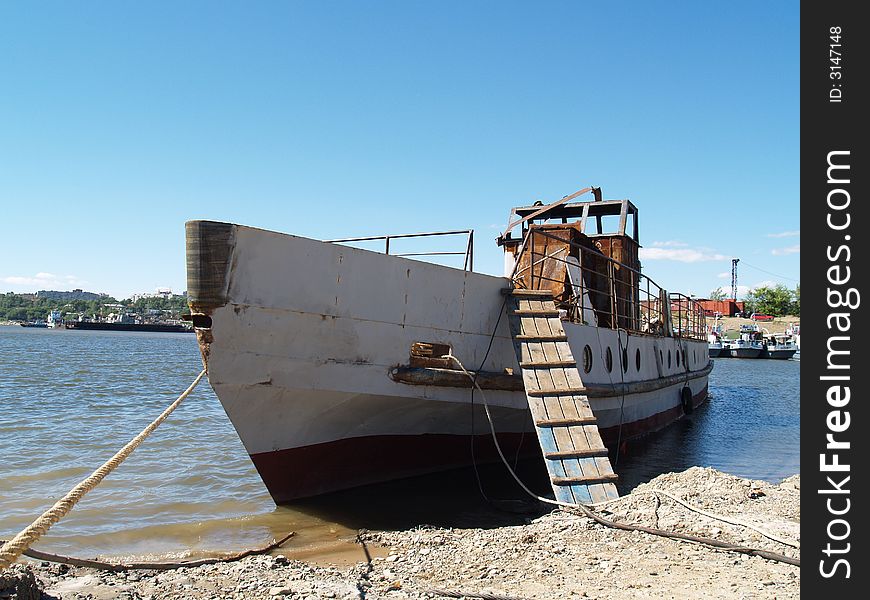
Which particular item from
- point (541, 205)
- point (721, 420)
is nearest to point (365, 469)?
point (541, 205)

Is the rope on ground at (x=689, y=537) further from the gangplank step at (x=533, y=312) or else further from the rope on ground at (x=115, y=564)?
the rope on ground at (x=115, y=564)

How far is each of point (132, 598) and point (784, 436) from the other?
47.9 ft

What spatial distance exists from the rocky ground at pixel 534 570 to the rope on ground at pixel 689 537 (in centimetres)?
4

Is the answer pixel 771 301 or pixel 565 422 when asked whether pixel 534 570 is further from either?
pixel 771 301

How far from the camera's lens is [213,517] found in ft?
23.7

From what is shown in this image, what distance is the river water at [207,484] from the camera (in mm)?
6430

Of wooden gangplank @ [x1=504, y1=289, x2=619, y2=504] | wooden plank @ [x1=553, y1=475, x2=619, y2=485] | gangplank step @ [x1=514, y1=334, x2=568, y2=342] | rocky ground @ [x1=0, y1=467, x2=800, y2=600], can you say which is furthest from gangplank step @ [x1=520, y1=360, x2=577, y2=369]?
rocky ground @ [x1=0, y1=467, x2=800, y2=600]

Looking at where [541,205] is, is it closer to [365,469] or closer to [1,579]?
[365,469]

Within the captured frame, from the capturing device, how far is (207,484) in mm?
8602

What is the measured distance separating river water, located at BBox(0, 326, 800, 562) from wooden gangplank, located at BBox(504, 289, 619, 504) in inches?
42.3

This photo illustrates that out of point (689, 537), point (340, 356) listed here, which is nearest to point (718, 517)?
point (689, 537)

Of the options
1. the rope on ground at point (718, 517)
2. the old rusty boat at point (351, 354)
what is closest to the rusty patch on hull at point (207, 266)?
Result: the old rusty boat at point (351, 354)

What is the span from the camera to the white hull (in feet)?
19.3
